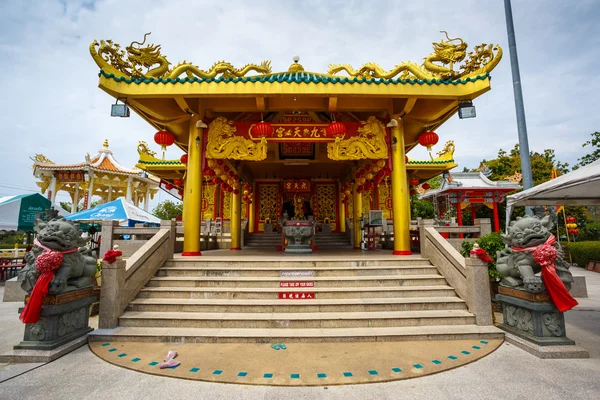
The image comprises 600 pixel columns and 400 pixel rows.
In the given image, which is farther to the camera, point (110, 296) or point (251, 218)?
point (251, 218)

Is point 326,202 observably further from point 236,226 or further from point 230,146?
point 230,146

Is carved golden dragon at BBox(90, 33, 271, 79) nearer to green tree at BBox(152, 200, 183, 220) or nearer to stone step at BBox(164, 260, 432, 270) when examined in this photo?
stone step at BBox(164, 260, 432, 270)

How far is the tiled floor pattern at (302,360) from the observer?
9.74 ft

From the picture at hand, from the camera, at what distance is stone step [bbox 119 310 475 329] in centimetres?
425

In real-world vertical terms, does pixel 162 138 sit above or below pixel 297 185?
above

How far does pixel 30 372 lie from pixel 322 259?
4589 millimetres

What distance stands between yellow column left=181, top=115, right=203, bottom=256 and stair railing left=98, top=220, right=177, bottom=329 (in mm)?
857

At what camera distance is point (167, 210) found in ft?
125

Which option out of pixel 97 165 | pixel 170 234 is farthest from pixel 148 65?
pixel 97 165

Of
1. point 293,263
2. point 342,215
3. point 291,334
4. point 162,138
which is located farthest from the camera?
point 342,215

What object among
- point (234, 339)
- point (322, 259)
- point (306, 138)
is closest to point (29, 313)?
point (234, 339)

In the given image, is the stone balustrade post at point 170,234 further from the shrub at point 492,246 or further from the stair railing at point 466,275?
the shrub at point 492,246

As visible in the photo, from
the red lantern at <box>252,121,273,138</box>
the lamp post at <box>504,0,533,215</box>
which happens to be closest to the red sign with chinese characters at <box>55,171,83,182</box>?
the red lantern at <box>252,121,273,138</box>

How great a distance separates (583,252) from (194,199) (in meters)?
19.2
